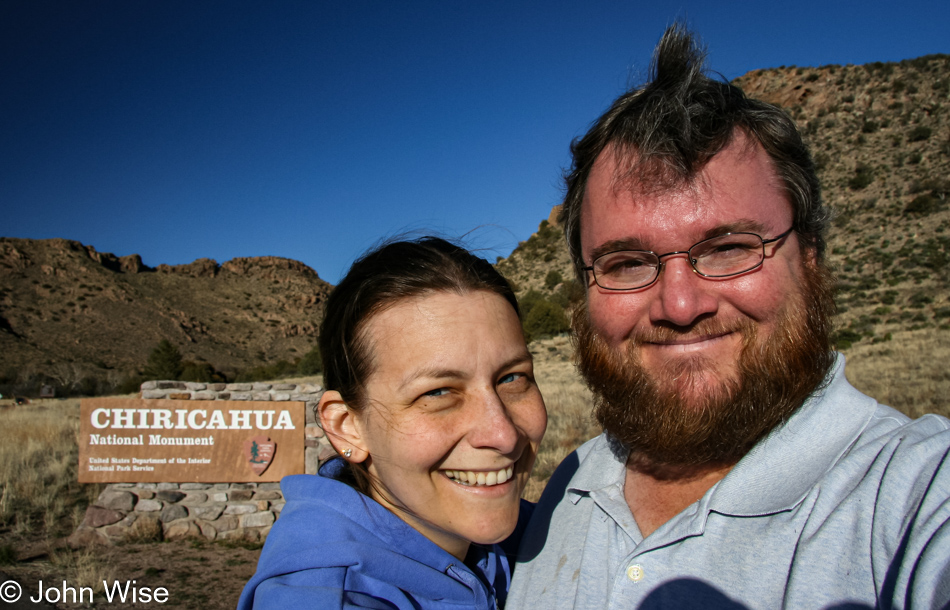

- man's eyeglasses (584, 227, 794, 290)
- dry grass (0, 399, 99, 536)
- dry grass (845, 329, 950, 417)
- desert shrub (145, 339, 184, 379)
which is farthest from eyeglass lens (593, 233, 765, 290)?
desert shrub (145, 339, 184, 379)

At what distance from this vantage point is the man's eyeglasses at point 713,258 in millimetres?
1585

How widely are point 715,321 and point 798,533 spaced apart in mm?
612

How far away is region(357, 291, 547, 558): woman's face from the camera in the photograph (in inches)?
59.4

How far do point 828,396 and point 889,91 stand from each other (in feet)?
152

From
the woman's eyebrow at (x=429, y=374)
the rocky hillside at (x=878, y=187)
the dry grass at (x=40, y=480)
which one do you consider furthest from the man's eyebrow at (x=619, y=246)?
the rocky hillside at (x=878, y=187)

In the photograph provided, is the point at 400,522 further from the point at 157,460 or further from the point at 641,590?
the point at 157,460

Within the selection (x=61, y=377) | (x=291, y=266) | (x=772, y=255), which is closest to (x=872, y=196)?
(x=772, y=255)

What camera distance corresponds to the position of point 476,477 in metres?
1.55

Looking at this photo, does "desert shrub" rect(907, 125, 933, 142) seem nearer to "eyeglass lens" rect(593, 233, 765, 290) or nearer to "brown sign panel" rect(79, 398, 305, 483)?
"brown sign panel" rect(79, 398, 305, 483)

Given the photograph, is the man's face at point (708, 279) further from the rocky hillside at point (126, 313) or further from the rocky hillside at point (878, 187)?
the rocky hillside at point (126, 313)

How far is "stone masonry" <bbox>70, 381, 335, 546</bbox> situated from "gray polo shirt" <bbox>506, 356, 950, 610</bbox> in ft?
21.1

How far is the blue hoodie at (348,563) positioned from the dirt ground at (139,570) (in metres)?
5.18

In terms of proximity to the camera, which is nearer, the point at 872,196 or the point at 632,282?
the point at 632,282

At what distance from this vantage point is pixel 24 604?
538 centimetres
